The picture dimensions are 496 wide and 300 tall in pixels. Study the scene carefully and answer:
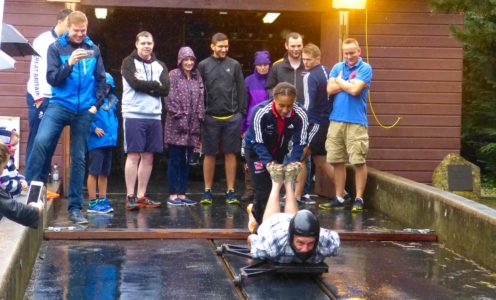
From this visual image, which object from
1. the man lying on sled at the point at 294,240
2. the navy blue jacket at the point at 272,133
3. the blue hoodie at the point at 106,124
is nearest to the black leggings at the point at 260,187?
the navy blue jacket at the point at 272,133

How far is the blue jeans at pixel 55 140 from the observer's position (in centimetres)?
888

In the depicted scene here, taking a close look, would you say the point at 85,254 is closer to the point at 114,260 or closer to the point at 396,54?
the point at 114,260

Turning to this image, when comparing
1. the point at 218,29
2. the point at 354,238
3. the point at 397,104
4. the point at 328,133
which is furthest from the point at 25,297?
the point at 218,29

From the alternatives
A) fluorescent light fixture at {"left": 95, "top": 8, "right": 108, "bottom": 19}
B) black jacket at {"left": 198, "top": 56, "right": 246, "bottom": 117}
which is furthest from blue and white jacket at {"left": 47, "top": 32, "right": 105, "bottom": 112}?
fluorescent light fixture at {"left": 95, "top": 8, "right": 108, "bottom": 19}

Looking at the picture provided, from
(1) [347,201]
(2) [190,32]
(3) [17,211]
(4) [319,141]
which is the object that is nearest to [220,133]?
(4) [319,141]

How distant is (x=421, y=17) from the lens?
40.5ft

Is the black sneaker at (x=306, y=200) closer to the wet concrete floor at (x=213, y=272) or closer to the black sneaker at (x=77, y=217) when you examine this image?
the wet concrete floor at (x=213, y=272)

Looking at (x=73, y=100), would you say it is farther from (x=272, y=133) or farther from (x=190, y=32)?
(x=190, y=32)

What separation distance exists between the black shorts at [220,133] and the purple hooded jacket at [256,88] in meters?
0.42

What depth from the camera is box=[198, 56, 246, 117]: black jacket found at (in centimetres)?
1080

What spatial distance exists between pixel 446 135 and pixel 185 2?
377 centimetres

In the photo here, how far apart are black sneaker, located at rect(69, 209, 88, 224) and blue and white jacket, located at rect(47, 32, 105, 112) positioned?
969 millimetres

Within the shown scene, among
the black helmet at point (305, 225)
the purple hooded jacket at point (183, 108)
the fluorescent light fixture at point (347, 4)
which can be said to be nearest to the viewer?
the black helmet at point (305, 225)

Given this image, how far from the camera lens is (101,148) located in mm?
9906
